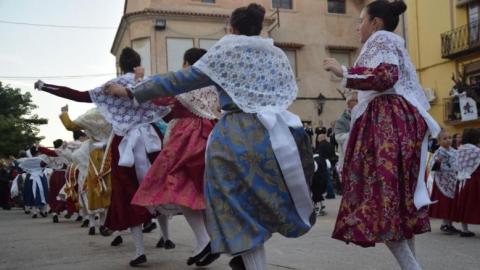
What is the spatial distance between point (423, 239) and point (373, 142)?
356cm

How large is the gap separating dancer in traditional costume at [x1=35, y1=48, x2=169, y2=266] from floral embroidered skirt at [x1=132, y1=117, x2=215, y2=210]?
0.57m

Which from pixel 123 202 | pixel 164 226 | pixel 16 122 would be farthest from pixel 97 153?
pixel 16 122

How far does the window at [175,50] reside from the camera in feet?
77.9

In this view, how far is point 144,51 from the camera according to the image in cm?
2394

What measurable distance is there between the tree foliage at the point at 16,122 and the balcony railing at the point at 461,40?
69.7 ft

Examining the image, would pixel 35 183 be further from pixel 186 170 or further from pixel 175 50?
pixel 186 170

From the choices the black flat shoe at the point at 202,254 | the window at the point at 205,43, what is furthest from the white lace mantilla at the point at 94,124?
the window at the point at 205,43

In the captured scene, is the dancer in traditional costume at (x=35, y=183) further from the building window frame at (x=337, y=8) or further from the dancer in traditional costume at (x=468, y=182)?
the building window frame at (x=337, y=8)

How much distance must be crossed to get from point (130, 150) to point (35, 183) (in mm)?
10216

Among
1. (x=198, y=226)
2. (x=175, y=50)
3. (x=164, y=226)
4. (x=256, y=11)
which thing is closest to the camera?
(x=256, y=11)

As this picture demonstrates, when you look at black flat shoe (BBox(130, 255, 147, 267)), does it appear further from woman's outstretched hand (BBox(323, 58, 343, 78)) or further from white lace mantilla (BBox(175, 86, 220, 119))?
woman's outstretched hand (BBox(323, 58, 343, 78))

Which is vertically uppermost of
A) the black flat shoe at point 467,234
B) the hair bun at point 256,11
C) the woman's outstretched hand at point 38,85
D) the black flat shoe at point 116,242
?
the hair bun at point 256,11

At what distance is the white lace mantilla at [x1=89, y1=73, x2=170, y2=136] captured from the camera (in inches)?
196

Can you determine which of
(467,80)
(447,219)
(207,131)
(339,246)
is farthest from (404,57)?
(467,80)
